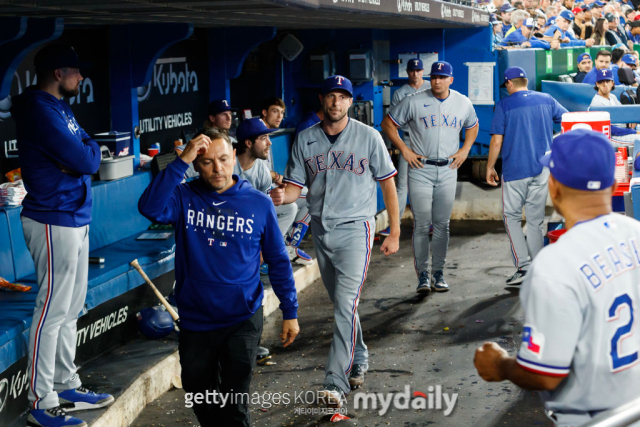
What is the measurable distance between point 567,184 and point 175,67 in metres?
7.04

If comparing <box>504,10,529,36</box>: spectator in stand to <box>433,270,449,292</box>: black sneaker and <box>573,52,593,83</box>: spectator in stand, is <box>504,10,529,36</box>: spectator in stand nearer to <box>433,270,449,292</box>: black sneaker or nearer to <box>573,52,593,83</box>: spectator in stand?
<box>573,52,593,83</box>: spectator in stand

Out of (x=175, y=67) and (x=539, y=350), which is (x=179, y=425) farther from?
(x=175, y=67)

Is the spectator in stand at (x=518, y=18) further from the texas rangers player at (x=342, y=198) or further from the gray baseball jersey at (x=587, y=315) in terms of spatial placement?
the gray baseball jersey at (x=587, y=315)

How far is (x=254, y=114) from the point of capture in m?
10.5

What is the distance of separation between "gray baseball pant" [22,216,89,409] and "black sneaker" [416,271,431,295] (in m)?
3.84

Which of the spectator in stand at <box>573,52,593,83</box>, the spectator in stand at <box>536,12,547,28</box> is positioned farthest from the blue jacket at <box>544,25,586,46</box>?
the spectator in stand at <box>573,52,593,83</box>

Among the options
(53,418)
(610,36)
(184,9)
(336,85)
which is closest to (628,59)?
(610,36)

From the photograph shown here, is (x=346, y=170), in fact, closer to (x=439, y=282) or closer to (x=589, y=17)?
(x=439, y=282)

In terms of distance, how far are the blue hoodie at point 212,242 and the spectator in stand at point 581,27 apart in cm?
1423

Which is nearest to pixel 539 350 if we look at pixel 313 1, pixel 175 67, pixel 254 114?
pixel 313 1

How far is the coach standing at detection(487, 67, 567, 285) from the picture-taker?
753 cm

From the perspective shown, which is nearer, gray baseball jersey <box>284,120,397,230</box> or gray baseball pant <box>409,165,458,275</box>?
gray baseball jersey <box>284,120,397,230</box>

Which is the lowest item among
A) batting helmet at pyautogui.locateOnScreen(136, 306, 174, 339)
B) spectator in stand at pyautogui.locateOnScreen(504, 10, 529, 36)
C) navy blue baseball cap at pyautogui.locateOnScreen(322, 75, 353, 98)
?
batting helmet at pyautogui.locateOnScreen(136, 306, 174, 339)

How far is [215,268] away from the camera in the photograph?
3621 millimetres
